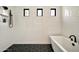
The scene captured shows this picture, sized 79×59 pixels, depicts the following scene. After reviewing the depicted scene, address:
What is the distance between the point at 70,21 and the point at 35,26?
570 millimetres

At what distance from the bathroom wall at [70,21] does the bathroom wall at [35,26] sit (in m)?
0.11

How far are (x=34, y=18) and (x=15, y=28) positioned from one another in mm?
274

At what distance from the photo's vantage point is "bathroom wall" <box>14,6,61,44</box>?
1.35 meters

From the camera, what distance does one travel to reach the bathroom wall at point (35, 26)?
1.35 meters

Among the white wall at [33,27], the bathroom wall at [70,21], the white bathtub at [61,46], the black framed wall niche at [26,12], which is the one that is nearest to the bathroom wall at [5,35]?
the white wall at [33,27]

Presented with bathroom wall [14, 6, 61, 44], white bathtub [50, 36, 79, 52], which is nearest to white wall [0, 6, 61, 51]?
bathroom wall [14, 6, 61, 44]

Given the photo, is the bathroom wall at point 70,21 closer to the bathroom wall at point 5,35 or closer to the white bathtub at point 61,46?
the white bathtub at point 61,46

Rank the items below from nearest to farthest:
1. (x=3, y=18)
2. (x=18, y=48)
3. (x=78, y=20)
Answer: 1. (x=3, y=18)
2. (x=18, y=48)
3. (x=78, y=20)

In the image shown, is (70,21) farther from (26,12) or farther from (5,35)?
(5,35)

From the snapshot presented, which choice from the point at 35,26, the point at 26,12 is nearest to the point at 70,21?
the point at 35,26

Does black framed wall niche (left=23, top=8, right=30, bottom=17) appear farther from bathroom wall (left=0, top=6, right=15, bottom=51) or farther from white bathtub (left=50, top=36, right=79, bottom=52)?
white bathtub (left=50, top=36, right=79, bottom=52)
